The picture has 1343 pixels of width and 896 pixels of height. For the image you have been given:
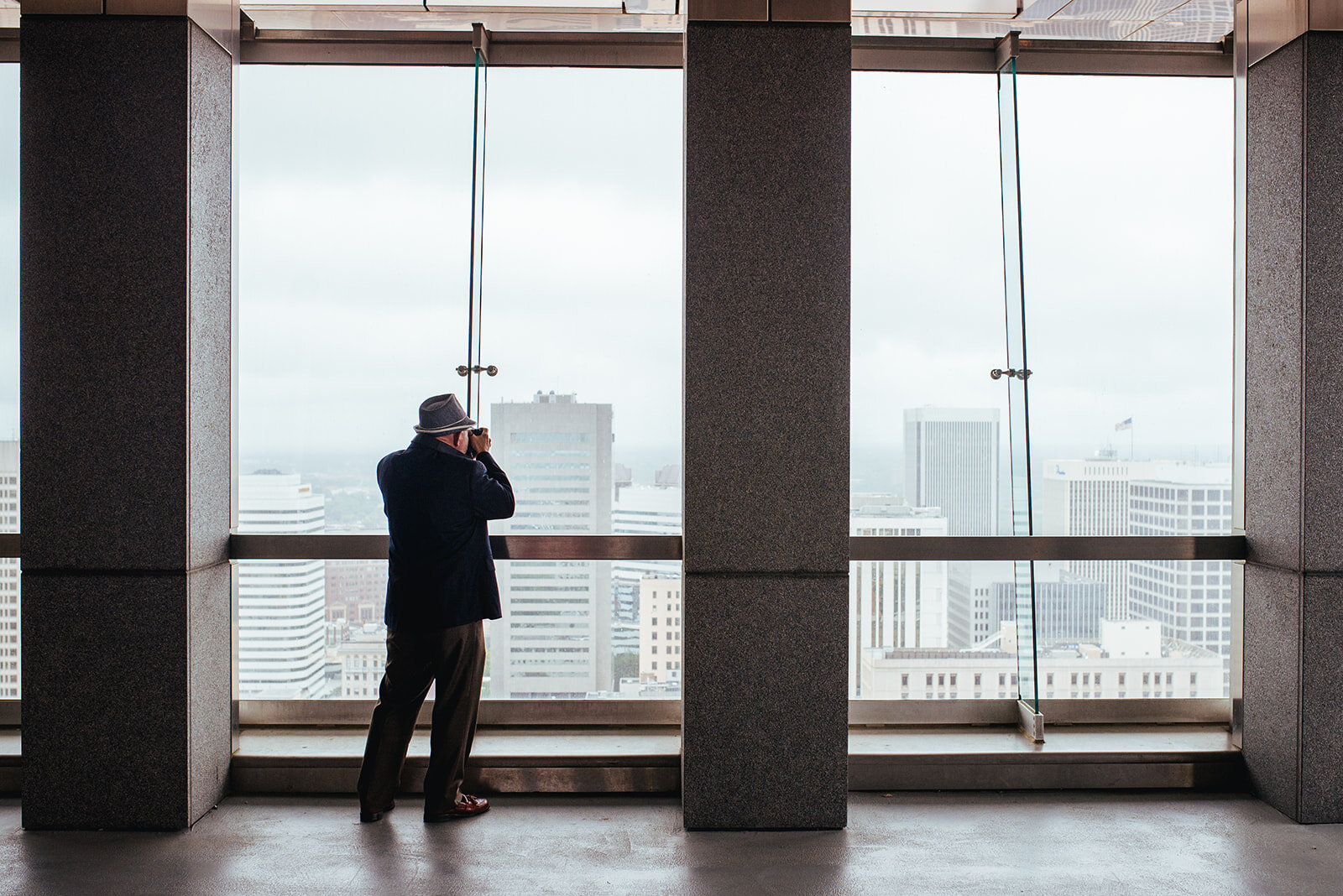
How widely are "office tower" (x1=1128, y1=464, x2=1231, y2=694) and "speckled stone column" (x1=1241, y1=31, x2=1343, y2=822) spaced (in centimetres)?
38

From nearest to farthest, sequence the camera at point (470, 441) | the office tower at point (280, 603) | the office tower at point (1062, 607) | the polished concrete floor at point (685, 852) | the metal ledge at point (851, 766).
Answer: the polished concrete floor at point (685, 852) < the camera at point (470, 441) < the metal ledge at point (851, 766) < the office tower at point (280, 603) < the office tower at point (1062, 607)

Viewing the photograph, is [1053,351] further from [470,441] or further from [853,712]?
[470,441]

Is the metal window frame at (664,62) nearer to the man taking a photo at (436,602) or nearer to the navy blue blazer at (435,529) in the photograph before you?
the man taking a photo at (436,602)

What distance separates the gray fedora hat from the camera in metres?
3.03

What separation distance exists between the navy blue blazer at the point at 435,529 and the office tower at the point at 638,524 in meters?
0.67

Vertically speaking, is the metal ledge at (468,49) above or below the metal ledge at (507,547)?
above

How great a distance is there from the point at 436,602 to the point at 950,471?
2.16m

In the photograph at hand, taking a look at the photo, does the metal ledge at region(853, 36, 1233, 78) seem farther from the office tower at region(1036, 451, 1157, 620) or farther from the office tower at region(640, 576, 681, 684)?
the office tower at region(640, 576, 681, 684)

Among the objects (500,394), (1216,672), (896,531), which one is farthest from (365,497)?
(1216,672)

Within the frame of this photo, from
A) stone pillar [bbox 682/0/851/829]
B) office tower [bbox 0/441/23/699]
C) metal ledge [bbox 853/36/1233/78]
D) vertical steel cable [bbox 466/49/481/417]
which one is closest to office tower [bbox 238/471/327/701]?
vertical steel cable [bbox 466/49/481/417]

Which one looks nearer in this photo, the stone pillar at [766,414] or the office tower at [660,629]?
the stone pillar at [766,414]

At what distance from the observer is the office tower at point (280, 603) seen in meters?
3.48

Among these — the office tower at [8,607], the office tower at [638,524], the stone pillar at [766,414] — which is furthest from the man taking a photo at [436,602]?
the office tower at [8,607]

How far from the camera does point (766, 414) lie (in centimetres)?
296
